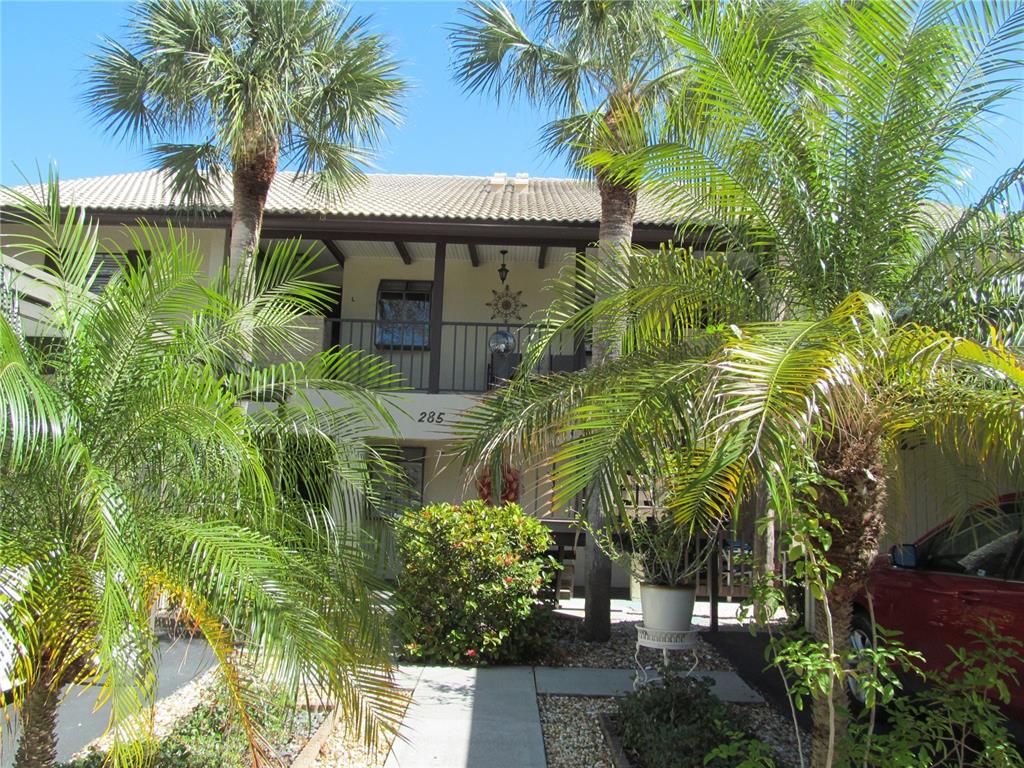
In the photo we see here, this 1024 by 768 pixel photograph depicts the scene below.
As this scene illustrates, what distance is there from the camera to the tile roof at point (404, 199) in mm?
12445

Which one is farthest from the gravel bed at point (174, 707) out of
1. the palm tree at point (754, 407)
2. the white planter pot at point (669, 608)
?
the white planter pot at point (669, 608)

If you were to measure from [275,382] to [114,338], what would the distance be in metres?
0.87

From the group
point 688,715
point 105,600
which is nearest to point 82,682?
point 105,600

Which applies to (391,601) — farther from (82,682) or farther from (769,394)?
(769,394)

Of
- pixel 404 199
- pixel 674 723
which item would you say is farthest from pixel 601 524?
pixel 404 199

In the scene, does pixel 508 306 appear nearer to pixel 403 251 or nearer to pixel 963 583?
pixel 403 251

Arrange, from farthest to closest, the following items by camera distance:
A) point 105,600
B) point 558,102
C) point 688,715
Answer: point 558,102 → point 688,715 → point 105,600

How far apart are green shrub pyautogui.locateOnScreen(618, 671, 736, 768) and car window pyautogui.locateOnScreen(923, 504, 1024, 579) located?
6.48 ft

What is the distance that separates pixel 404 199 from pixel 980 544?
11248 mm

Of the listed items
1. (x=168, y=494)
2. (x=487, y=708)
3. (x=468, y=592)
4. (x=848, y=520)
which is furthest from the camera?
(x=468, y=592)

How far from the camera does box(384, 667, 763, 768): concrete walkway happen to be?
17.9 feet

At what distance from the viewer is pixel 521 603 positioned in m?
7.66

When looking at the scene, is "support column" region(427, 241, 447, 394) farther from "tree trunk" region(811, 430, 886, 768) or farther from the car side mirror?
"tree trunk" region(811, 430, 886, 768)

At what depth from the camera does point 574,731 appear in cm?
607
